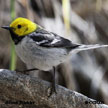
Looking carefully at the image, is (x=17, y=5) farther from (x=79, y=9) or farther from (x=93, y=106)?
(x=93, y=106)

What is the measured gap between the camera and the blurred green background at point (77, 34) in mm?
3971

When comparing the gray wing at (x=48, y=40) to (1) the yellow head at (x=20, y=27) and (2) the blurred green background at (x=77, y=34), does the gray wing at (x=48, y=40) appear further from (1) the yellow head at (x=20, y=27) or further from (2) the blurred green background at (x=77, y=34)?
(2) the blurred green background at (x=77, y=34)

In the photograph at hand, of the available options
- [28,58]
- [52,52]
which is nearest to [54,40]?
[52,52]

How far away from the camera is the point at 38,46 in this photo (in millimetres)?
2861

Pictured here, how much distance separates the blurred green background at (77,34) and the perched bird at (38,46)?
0.85 m

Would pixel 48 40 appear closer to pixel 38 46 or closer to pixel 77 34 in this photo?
pixel 38 46

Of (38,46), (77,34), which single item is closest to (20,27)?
(38,46)

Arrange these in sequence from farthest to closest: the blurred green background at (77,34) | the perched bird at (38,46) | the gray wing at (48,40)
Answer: the blurred green background at (77,34)
the gray wing at (48,40)
the perched bird at (38,46)

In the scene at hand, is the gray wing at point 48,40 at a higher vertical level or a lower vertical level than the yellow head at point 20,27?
lower

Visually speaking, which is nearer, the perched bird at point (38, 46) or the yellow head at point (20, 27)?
the perched bird at point (38, 46)

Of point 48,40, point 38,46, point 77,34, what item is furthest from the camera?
point 77,34

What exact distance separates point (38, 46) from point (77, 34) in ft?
4.87

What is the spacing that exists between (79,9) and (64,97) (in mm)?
2195

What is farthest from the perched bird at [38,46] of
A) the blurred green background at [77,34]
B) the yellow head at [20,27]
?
the blurred green background at [77,34]
